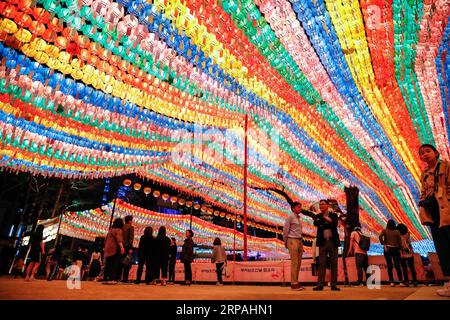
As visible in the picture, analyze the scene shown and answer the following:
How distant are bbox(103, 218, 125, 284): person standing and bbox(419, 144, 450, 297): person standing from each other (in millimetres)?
5336

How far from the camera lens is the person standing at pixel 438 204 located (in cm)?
306

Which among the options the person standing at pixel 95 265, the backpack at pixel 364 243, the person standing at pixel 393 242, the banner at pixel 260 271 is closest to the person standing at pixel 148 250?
the banner at pixel 260 271

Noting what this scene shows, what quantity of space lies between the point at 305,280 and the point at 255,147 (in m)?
4.40

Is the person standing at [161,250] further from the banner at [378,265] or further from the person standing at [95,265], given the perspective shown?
the person standing at [95,265]

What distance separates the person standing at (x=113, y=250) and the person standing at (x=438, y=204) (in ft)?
17.5

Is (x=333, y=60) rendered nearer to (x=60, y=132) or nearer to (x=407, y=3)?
(x=407, y=3)

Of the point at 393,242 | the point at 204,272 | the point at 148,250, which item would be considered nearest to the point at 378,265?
the point at 393,242

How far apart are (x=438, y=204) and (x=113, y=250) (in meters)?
5.79

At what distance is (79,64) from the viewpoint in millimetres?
5715

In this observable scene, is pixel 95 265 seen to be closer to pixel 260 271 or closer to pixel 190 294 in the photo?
pixel 260 271

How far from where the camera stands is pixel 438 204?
10.3 feet

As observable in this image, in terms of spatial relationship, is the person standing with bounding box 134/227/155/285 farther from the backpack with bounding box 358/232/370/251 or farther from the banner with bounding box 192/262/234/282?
the backpack with bounding box 358/232/370/251
